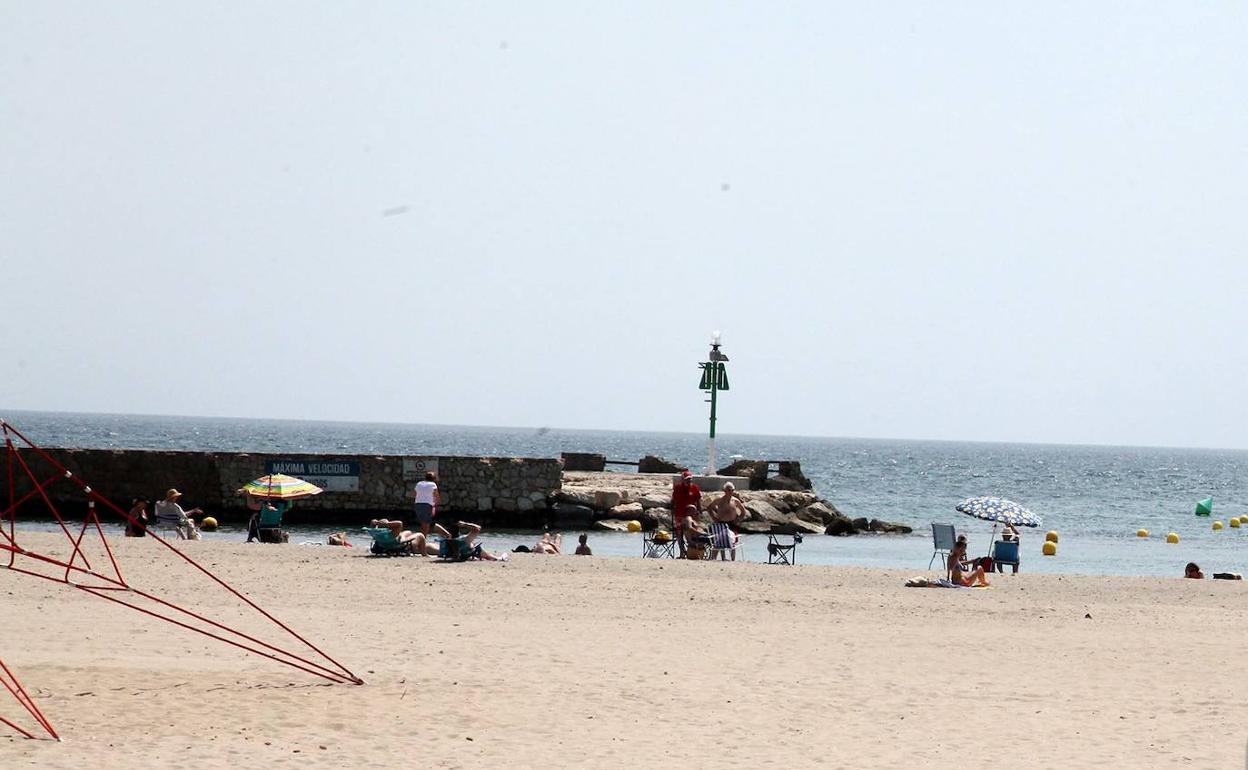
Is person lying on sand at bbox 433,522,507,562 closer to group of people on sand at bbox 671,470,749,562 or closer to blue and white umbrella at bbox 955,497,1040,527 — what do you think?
group of people on sand at bbox 671,470,749,562

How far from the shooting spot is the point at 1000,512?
72.8 ft

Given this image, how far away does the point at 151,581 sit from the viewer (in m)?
14.3

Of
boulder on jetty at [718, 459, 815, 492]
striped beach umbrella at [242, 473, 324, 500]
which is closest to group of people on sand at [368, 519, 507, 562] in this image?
striped beach umbrella at [242, 473, 324, 500]

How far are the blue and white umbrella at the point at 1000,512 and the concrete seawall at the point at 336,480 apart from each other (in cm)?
1462

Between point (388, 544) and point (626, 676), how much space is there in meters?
8.34

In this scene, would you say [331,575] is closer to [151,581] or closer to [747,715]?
[151,581]

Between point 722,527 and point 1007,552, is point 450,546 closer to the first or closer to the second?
point 722,527

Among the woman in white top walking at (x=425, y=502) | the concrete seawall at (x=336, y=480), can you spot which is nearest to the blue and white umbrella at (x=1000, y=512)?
the woman in white top walking at (x=425, y=502)

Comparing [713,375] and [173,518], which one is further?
[713,375]

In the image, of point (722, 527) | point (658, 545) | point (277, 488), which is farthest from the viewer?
point (658, 545)

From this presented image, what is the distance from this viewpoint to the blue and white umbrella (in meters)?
22.0

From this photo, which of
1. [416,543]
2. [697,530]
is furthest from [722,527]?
[416,543]

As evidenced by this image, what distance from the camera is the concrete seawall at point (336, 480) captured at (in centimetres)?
3466

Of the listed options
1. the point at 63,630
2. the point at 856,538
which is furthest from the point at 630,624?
the point at 856,538
